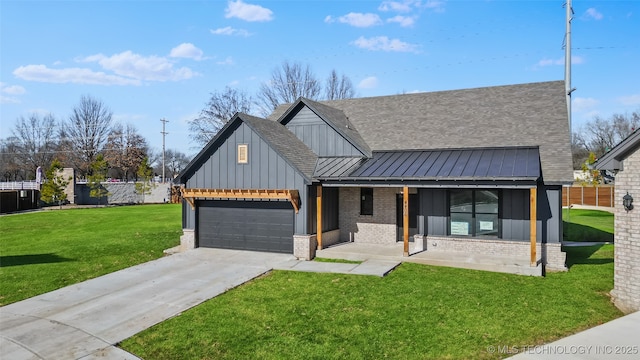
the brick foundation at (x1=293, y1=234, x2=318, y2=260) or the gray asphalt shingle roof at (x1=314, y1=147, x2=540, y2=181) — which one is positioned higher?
the gray asphalt shingle roof at (x1=314, y1=147, x2=540, y2=181)

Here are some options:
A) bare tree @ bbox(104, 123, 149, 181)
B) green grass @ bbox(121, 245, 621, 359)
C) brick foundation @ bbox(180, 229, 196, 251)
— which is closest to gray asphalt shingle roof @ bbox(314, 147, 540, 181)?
green grass @ bbox(121, 245, 621, 359)

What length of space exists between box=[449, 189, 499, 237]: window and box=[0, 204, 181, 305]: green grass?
11.4 metres

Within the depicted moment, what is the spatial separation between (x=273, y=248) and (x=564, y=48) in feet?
55.8

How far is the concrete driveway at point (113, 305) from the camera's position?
26.2ft

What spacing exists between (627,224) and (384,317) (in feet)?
19.5

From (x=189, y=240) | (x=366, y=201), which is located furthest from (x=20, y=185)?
(x=366, y=201)

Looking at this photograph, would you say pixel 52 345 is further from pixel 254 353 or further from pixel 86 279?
pixel 86 279

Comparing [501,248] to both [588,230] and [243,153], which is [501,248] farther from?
[588,230]

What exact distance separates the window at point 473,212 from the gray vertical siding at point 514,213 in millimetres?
223

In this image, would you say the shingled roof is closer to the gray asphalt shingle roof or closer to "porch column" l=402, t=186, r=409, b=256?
the gray asphalt shingle roof

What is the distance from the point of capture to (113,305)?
33.9ft

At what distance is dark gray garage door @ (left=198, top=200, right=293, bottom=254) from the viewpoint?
1602 centimetres

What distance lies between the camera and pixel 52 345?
7.99 m

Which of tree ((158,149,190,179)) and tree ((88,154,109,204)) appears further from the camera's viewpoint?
tree ((158,149,190,179))
